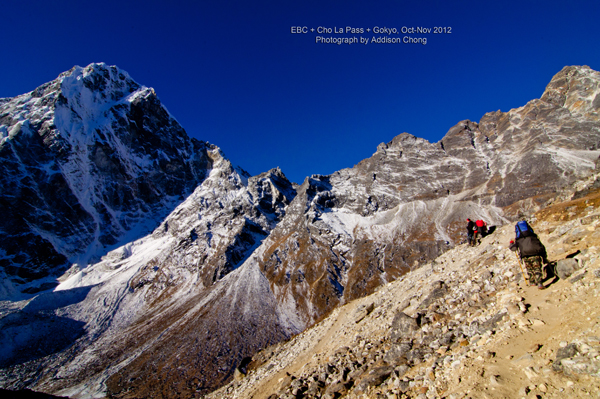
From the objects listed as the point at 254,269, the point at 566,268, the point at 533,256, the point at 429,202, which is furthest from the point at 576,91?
the point at 566,268

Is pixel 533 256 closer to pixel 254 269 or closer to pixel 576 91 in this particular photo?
pixel 254 269

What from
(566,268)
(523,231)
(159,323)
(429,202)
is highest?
(429,202)

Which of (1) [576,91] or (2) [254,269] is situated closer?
(2) [254,269]

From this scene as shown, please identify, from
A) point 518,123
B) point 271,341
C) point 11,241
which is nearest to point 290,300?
point 271,341

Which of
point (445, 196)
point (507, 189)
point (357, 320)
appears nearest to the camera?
point (357, 320)

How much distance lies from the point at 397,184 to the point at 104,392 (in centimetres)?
18233

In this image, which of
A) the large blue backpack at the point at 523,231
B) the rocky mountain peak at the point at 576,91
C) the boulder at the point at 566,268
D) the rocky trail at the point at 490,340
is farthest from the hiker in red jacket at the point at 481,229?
the rocky mountain peak at the point at 576,91

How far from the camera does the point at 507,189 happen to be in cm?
15062

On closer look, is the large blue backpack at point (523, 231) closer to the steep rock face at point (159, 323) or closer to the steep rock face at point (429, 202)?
the steep rock face at point (159, 323)

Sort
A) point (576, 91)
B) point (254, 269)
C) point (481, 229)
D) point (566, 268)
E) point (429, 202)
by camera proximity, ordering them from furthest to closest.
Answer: point (576, 91) < point (429, 202) < point (254, 269) < point (481, 229) < point (566, 268)

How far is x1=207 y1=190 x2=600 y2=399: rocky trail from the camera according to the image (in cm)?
687

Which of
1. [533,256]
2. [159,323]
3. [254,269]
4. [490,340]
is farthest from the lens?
[254,269]

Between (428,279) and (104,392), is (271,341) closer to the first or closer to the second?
(104,392)

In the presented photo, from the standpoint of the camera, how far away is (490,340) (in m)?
9.09
